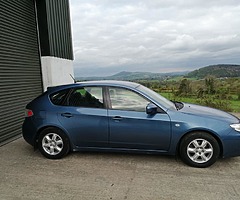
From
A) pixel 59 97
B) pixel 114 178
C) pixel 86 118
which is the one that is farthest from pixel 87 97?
pixel 114 178

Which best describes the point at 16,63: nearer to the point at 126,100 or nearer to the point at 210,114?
→ the point at 126,100

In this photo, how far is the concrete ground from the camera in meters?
2.90

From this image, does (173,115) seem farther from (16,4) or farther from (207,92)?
(207,92)

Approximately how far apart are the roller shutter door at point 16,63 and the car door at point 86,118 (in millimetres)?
2545

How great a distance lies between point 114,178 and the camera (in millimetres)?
3320

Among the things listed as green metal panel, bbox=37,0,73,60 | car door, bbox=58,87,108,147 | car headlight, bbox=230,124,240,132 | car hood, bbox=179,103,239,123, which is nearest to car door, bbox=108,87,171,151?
car door, bbox=58,87,108,147

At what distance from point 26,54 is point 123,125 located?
477 cm

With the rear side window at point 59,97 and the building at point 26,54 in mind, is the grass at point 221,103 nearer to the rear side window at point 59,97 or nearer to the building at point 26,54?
the building at point 26,54

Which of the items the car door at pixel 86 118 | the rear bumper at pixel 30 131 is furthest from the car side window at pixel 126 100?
the rear bumper at pixel 30 131

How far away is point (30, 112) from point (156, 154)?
2.69 m

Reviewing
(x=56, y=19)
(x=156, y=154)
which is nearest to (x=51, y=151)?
(x=156, y=154)

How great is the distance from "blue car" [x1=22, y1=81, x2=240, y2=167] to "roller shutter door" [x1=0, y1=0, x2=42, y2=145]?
1.84 meters

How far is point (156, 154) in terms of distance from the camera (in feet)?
12.8

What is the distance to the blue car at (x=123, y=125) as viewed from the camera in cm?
363
